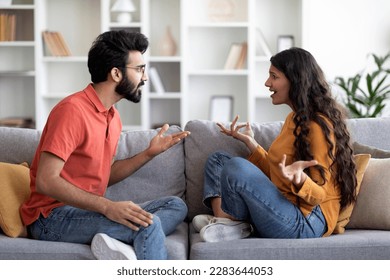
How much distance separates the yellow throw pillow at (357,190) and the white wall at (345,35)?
304 cm

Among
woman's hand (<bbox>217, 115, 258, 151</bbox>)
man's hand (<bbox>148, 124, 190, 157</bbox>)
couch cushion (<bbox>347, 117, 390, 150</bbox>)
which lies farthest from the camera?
couch cushion (<bbox>347, 117, 390, 150</bbox>)

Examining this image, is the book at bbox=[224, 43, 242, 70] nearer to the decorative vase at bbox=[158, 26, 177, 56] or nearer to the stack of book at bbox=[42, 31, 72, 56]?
the decorative vase at bbox=[158, 26, 177, 56]

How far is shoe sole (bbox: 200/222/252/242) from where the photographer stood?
2.55m

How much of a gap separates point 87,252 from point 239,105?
362 cm

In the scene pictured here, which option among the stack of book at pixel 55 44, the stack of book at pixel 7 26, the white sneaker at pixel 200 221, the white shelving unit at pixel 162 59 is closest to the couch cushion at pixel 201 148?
the white sneaker at pixel 200 221

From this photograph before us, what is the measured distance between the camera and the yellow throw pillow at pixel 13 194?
257cm

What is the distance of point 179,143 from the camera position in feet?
9.86

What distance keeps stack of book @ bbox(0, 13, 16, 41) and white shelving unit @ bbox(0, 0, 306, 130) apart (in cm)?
8

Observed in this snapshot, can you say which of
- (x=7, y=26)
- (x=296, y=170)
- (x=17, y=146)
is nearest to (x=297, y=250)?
(x=296, y=170)

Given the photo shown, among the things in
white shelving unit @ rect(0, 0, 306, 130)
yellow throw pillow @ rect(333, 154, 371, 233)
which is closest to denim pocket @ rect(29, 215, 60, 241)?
yellow throw pillow @ rect(333, 154, 371, 233)

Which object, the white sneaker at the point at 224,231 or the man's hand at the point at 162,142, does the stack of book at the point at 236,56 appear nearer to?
the man's hand at the point at 162,142

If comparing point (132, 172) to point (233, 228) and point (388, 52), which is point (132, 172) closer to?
point (233, 228)

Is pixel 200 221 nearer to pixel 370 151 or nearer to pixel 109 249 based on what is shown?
pixel 109 249
